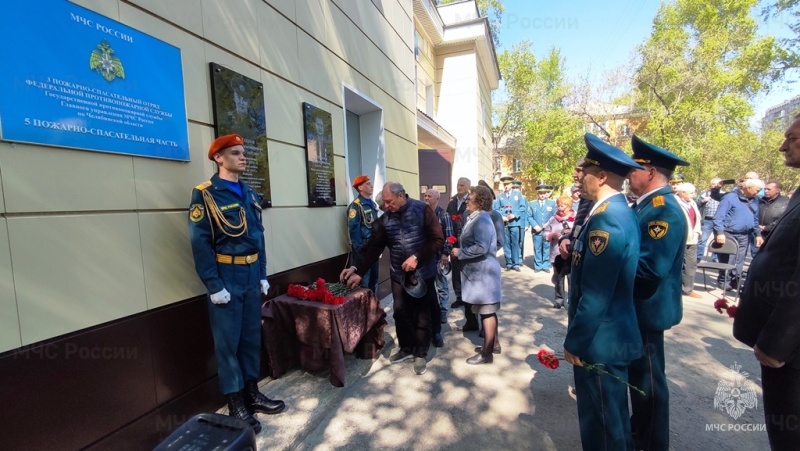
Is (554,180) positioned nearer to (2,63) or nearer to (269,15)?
(269,15)

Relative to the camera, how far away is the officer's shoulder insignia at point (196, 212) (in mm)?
2365

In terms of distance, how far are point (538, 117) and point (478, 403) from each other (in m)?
28.8

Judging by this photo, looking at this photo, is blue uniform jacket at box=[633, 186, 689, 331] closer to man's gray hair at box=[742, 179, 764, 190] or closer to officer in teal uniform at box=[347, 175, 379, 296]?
officer in teal uniform at box=[347, 175, 379, 296]

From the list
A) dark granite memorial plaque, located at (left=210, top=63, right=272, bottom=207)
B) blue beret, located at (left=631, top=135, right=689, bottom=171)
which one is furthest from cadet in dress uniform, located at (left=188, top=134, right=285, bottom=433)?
blue beret, located at (left=631, top=135, right=689, bottom=171)

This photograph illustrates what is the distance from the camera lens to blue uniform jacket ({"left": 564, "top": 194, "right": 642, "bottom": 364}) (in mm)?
1672

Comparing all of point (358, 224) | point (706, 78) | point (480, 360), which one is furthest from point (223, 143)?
point (706, 78)

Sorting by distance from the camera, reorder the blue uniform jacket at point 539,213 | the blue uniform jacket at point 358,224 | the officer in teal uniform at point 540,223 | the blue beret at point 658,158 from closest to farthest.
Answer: the blue beret at point 658,158, the blue uniform jacket at point 358,224, the officer in teal uniform at point 540,223, the blue uniform jacket at point 539,213

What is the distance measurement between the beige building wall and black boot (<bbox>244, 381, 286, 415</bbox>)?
2.79ft

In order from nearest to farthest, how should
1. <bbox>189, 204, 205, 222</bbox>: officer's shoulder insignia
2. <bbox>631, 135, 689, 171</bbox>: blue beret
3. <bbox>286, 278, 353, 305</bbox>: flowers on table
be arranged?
<bbox>631, 135, 689, 171</bbox>: blue beret < <bbox>189, 204, 205, 222</bbox>: officer's shoulder insignia < <bbox>286, 278, 353, 305</bbox>: flowers on table

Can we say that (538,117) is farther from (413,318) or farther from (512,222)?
(413,318)

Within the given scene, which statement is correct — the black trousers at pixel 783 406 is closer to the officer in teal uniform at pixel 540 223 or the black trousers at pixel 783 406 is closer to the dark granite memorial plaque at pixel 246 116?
the dark granite memorial plaque at pixel 246 116

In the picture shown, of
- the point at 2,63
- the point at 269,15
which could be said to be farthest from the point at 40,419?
the point at 269,15

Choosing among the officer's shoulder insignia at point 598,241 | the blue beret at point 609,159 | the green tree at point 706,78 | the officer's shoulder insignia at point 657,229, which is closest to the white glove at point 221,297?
the officer's shoulder insignia at point 598,241

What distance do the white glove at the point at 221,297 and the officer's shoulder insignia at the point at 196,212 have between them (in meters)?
0.51
